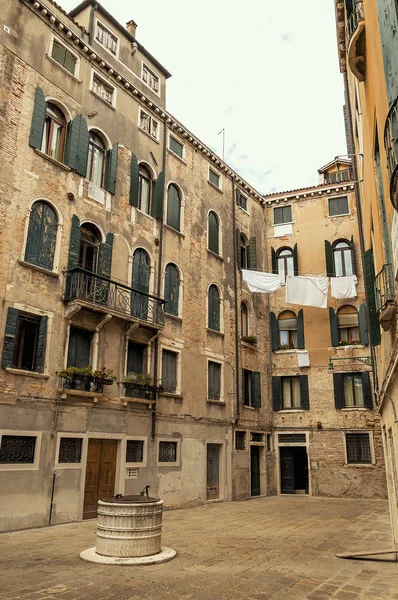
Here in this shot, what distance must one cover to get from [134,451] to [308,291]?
10.1 m

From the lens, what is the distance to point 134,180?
16.2 metres

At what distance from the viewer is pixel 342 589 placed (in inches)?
253

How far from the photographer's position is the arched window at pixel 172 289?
1673 cm

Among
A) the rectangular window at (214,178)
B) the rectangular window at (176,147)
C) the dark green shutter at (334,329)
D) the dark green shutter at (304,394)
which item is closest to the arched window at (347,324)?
the dark green shutter at (334,329)

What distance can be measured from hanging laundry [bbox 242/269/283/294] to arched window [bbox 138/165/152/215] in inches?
208

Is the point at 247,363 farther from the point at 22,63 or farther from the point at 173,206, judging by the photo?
the point at 22,63

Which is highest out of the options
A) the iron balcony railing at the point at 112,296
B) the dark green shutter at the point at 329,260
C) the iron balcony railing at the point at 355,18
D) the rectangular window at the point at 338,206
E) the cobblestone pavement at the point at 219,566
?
the rectangular window at the point at 338,206

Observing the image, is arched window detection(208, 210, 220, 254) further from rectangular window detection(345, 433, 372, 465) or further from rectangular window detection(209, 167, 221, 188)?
rectangular window detection(345, 433, 372, 465)

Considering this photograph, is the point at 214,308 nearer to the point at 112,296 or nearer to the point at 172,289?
the point at 172,289

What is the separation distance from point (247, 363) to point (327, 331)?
13.0ft

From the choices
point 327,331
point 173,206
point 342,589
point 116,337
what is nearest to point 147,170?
point 173,206

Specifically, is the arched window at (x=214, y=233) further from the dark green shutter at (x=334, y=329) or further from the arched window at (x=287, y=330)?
the dark green shutter at (x=334, y=329)

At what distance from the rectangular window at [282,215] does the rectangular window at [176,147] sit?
6.96 meters

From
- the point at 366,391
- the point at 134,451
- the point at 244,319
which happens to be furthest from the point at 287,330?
the point at 134,451
